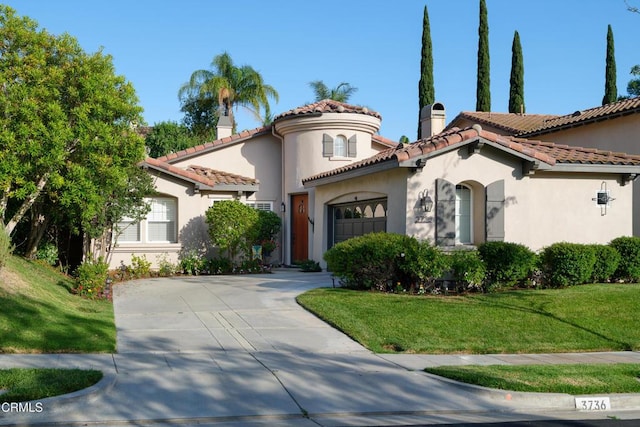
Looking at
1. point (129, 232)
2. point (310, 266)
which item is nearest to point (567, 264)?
point (310, 266)

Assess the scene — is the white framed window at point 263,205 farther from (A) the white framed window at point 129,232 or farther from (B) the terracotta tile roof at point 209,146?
(A) the white framed window at point 129,232

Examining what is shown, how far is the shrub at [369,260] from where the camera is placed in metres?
14.4

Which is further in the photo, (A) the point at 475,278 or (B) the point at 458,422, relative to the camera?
(A) the point at 475,278

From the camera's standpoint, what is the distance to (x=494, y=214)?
648 inches

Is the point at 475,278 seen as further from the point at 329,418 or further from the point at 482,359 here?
the point at 329,418

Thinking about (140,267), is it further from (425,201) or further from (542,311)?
(542,311)

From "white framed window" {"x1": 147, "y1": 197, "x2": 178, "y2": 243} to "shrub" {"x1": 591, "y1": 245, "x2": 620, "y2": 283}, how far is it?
466 inches

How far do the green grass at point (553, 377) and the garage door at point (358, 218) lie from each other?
857cm

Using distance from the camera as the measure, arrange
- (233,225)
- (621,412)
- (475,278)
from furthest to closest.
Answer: (233,225), (475,278), (621,412)

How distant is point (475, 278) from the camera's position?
47.7 ft

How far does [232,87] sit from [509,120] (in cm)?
1619

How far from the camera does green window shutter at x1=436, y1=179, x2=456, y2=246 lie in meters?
16.0

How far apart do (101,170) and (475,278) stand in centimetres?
862

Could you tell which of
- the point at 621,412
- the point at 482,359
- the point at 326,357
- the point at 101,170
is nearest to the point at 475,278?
the point at 482,359
